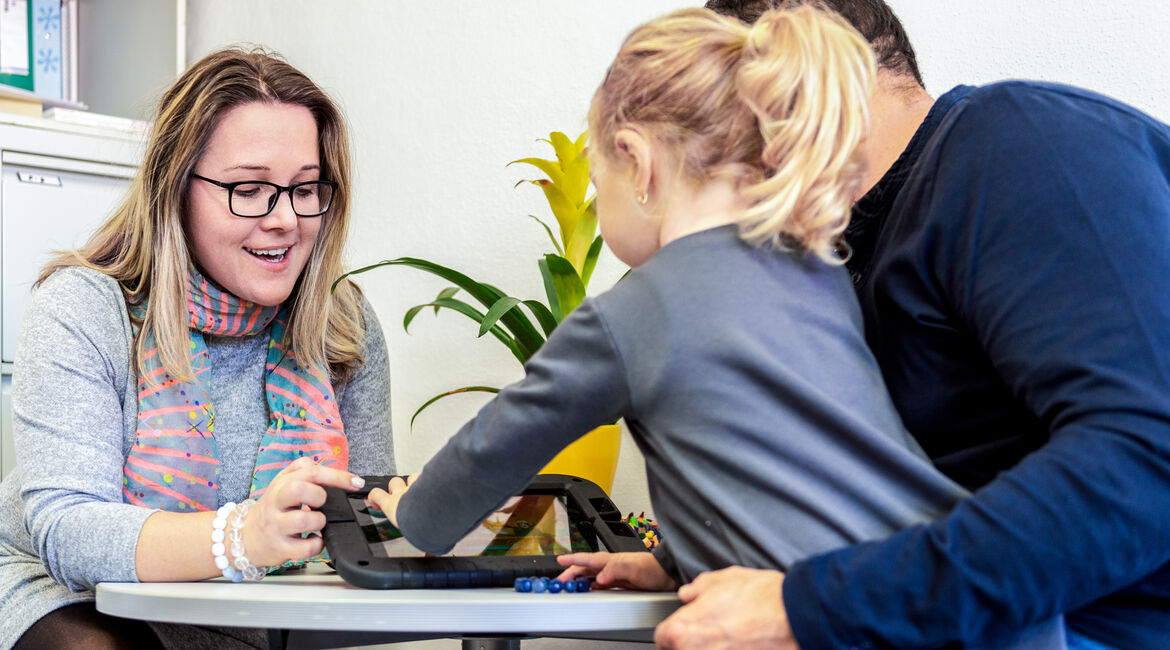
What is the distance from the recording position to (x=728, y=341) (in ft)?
2.57

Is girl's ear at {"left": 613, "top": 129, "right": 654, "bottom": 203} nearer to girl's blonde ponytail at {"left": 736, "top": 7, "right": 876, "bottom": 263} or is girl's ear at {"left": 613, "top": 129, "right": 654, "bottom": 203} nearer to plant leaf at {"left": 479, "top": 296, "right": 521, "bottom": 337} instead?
girl's blonde ponytail at {"left": 736, "top": 7, "right": 876, "bottom": 263}

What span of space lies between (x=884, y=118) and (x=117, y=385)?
0.98 metres

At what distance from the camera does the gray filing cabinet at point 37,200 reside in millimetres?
2238

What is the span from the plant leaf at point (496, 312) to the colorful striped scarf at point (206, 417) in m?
0.25

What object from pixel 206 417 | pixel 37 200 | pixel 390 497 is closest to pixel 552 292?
pixel 206 417

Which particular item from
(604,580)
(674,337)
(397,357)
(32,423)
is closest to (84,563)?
(32,423)

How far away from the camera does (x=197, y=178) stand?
4.61ft

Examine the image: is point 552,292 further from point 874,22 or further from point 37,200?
Answer: point 37,200

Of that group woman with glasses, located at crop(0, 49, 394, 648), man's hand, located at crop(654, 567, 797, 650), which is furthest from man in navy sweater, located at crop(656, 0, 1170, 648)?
woman with glasses, located at crop(0, 49, 394, 648)

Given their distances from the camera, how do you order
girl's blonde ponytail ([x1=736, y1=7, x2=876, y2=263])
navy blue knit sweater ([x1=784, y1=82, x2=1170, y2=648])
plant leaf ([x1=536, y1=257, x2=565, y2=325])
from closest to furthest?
navy blue knit sweater ([x1=784, y1=82, x2=1170, y2=648])
girl's blonde ponytail ([x1=736, y1=7, x2=876, y2=263])
plant leaf ([x1=536, y1=257, x2=565, y2=325])

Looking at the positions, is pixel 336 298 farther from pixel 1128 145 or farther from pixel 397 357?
pixel 1128 145

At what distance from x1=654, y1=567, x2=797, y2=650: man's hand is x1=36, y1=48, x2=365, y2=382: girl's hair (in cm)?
86

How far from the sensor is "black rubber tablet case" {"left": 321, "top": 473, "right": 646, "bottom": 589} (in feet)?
2.94

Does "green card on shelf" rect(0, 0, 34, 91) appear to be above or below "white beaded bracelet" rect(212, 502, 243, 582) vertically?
above
